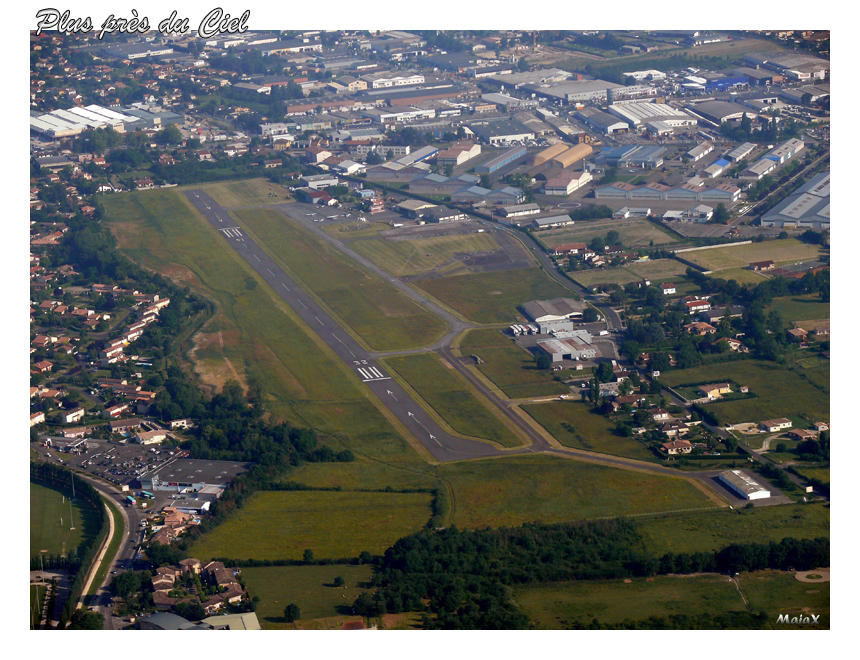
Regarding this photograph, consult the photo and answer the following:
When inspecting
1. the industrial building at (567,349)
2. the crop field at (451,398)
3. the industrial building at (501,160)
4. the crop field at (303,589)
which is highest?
the industrial building at (501,160)

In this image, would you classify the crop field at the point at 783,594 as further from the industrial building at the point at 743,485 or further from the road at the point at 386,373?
the road at the point at 386,373

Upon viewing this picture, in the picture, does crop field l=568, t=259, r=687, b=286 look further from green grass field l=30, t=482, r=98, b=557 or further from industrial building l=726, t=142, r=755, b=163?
green grass field l=30, t=482, r=98, b=557

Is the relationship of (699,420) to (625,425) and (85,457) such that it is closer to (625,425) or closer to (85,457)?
(625,425)

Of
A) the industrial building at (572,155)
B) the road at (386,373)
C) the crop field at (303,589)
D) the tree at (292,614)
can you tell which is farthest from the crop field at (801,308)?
the tree at (292,614)

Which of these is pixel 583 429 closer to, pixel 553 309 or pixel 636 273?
pixel 553 309

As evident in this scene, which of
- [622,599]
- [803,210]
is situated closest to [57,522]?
[622,599]

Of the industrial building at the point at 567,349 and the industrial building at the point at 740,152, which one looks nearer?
the industrial building at the point at 567,349
